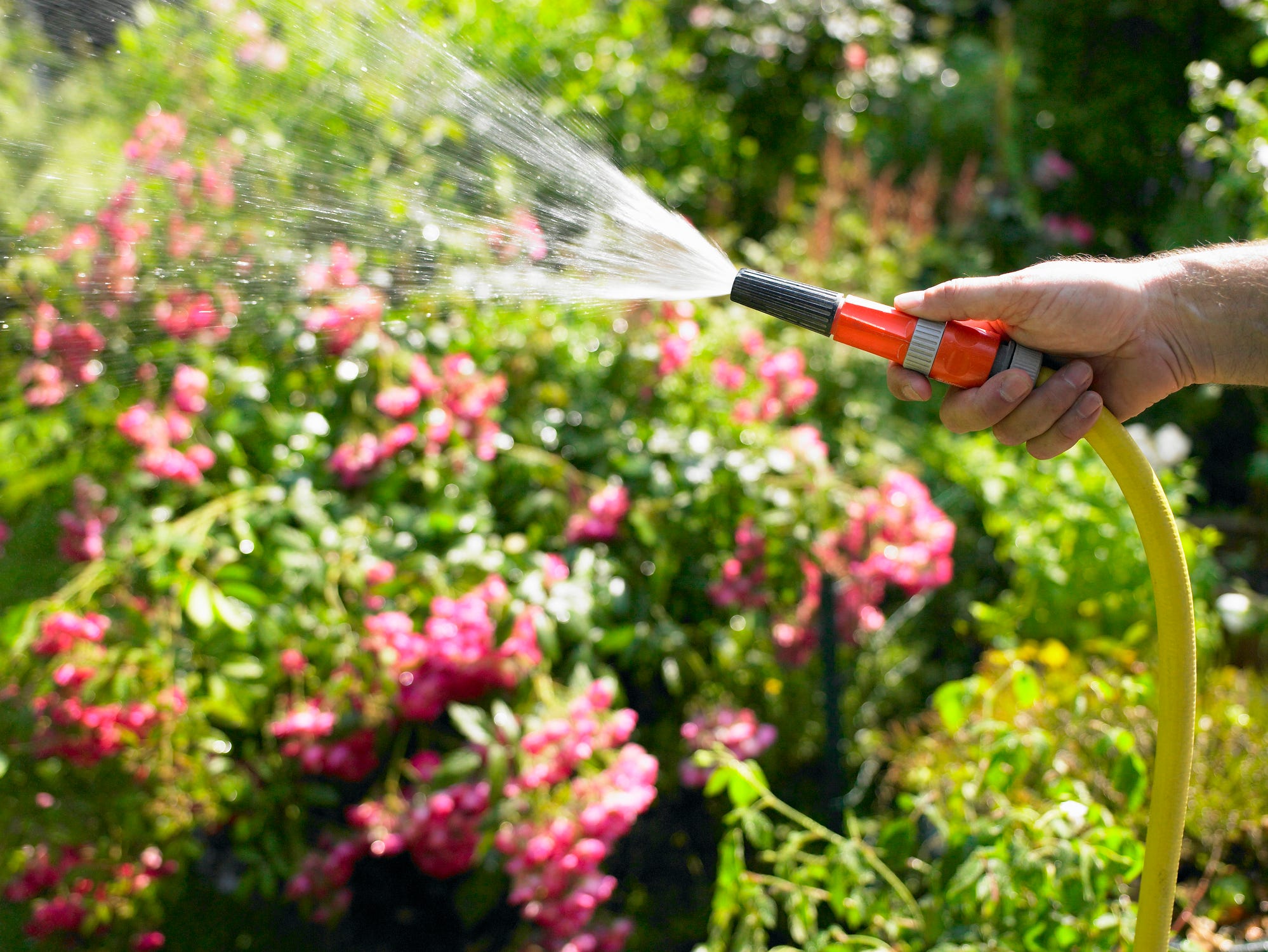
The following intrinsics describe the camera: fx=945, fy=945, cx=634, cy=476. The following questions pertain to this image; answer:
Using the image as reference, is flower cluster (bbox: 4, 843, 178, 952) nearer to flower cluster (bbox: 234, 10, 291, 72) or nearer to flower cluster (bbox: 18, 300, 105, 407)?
flower cluster (bbox: 18, 300, 105, 407)

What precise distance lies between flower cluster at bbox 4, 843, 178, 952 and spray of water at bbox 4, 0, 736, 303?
131 cm

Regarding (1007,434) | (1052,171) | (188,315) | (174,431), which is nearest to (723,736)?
(1007,434)

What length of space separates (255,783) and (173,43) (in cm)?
220

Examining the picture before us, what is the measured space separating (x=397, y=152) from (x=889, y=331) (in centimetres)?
196

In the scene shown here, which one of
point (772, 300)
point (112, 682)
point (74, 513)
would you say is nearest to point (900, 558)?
point (772, 300)

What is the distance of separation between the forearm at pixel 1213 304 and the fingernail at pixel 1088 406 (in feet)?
0.53

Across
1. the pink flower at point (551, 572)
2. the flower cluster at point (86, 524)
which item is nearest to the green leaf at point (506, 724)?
the pink flower at point (551, 572)

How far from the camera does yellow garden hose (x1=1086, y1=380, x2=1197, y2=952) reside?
102cm

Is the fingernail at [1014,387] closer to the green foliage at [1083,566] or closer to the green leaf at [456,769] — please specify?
the green leaf at [456,769]

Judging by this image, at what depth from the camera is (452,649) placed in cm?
180

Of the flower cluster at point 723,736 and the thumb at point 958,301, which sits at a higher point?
the thumb at point 958,301

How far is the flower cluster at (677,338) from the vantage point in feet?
8.30

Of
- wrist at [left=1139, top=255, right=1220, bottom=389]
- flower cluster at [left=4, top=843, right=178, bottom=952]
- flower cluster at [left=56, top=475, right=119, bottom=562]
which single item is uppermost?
wrist at [left=1139, top=255, right=1220, bottom=389]

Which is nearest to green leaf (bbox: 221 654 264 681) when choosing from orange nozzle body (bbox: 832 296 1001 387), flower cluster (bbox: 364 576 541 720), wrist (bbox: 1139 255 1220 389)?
flower cluster (bbox: 364 576 541 720)
